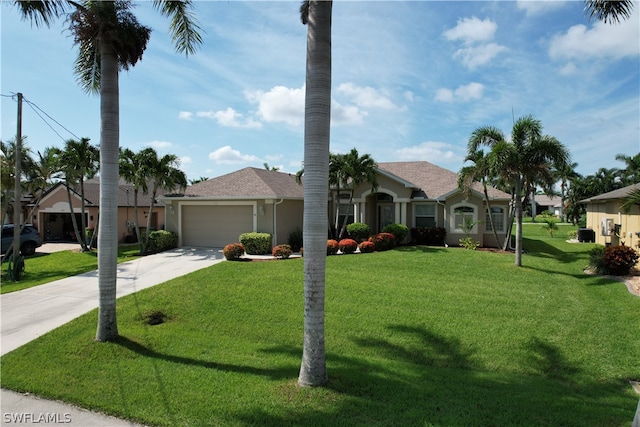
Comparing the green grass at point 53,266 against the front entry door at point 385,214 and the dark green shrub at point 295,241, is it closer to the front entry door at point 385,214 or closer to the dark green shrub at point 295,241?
the dark green shrub at point 295,241

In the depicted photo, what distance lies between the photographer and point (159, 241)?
19.7 meters

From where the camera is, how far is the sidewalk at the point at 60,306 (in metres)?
5.13

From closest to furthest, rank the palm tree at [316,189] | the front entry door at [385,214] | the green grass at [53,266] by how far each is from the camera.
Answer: the palm tree at [316,189] → the green grass at [53,266] → the front entry door at [385,214]

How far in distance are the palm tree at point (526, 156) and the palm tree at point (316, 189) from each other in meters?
11.4

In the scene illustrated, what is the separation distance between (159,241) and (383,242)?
11201 mm

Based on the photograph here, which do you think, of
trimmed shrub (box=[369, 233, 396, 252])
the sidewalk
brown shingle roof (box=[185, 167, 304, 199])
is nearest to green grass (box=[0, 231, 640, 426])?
the sidewalk

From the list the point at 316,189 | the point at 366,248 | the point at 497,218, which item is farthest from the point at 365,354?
the point at 497,218

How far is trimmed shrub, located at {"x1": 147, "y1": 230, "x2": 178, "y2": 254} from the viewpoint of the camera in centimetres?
1958

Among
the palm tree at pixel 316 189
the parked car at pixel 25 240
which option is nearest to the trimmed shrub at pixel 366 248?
the palm tree at pixel 316 189

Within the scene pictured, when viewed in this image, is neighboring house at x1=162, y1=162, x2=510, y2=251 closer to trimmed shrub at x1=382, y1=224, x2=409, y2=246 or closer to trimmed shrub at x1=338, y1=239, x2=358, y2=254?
trimmed shrub at x1=382, y1=224, x2=409, y2=246

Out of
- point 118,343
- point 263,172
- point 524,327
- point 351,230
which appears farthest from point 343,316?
point 263,172

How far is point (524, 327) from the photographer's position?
8.90 meters

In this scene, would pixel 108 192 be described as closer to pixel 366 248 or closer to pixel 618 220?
pixel 366 248

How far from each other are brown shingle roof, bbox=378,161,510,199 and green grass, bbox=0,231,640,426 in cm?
871
